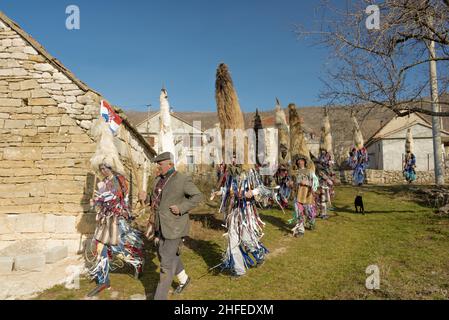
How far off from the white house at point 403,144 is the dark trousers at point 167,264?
1062 inches

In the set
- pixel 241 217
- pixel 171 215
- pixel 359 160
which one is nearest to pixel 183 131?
pixel 359 160

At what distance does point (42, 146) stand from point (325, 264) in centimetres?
753

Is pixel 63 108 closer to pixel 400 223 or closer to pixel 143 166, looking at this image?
pixel 143 166

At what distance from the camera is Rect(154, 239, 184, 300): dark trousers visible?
4105 millimetres

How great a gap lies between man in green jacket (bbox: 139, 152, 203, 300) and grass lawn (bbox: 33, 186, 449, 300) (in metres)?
0.56

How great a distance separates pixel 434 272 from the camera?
5.11m

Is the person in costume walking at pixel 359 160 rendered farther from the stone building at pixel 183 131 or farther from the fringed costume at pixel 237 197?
the stone building at pixel 183 131

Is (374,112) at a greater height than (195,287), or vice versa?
(374,112)

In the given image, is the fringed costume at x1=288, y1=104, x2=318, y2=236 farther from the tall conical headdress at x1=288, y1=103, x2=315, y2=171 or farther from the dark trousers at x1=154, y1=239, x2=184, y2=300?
the dark trousers at x1=154, y1=239, x2=184, y2=300

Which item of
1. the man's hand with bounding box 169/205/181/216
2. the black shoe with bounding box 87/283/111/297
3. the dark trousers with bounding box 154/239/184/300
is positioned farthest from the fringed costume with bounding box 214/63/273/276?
the black shoe with bounding box 87/283/111/297

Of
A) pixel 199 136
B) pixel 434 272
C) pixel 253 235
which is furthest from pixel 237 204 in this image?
pixel 199 136

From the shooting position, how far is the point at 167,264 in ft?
13.9

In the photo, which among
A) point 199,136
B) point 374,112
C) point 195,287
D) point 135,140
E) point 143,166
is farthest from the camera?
point 199,136
